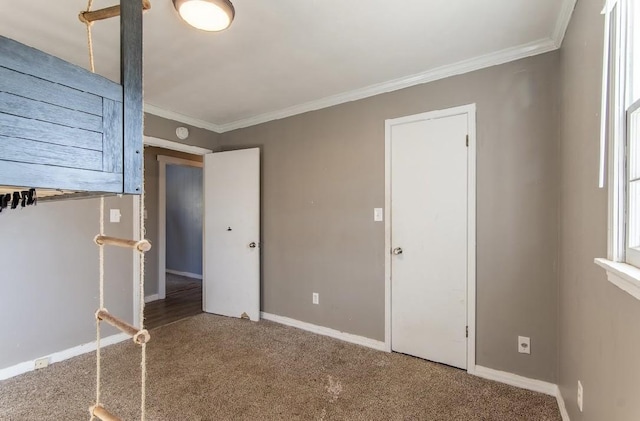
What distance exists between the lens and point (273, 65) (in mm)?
2357

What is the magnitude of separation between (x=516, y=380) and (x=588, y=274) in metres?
1.15

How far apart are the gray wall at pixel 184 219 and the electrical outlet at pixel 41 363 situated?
3.38 meters

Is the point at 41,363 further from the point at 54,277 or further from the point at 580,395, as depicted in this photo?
the point at 580,395

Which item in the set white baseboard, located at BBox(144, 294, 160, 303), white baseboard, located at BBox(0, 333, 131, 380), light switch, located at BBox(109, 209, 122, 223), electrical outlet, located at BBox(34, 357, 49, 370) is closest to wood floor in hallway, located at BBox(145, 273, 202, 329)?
white baseboard, located at BBox(144, 294, 160, 303)

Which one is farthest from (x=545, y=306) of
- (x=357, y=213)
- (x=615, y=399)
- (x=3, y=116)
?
(x=3, y=116)

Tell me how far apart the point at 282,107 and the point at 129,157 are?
107 inches

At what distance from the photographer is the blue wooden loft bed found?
0.56 m

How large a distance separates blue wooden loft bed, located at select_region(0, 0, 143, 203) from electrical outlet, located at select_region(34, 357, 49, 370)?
2715 millimetres

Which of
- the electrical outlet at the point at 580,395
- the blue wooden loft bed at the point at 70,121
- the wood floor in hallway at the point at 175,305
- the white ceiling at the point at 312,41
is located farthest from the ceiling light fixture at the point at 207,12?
the wood floor in hallway at the point at 175,305

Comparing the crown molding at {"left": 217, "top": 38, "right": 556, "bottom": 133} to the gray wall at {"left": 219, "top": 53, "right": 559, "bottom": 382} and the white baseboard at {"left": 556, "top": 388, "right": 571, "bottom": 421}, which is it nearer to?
the gray wall at {"left": 219, "top": 53, "right": 559, "bottom": 382}

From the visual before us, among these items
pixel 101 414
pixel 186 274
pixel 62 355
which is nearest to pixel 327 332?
pixel 101 414

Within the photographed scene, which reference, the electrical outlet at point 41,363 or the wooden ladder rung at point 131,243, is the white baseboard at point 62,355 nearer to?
the electrical outlet at point 41,363

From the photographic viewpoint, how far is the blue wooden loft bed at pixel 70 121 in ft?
1.84

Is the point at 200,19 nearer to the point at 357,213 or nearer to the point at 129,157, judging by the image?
→ the point at 129,157
